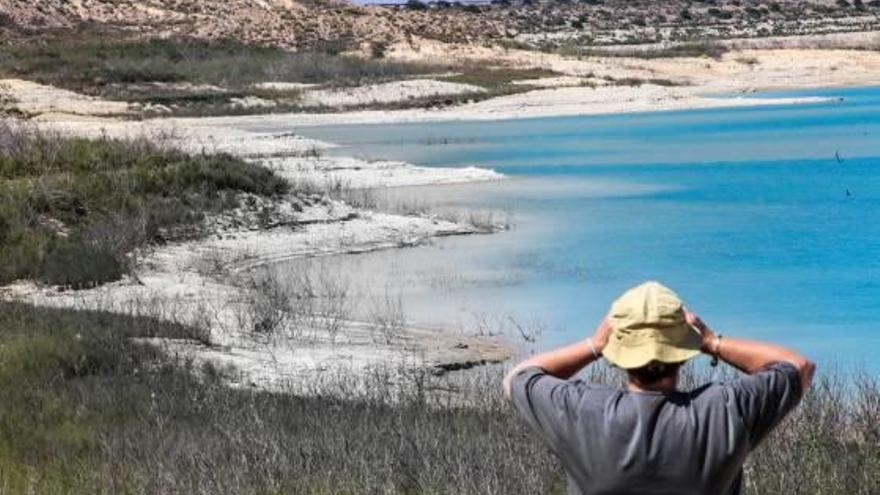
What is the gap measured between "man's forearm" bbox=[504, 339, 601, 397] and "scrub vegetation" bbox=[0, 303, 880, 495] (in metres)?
2.35

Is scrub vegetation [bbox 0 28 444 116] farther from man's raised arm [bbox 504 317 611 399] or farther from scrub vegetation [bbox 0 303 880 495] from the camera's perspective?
man's raised arm [bbox 504 317 611 399]

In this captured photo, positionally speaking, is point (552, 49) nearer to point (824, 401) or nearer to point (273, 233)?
point (273, 233)

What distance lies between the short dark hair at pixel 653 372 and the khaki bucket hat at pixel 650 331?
0.07ft

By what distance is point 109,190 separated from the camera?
20.5m

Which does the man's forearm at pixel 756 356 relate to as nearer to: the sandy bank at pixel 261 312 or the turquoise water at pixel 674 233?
the sandy bank at pixel 261 312

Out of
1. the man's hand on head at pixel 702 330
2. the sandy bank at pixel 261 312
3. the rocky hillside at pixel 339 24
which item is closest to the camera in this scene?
the man's hand on head at pixel 702 330

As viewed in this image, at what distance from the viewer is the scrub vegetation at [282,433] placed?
20.4 ft

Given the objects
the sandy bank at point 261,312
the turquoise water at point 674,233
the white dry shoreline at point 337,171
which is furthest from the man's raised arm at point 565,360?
the turquoise water at point 674,233

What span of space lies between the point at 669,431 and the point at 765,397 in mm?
237

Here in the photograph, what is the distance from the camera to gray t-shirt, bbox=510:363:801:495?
3.25m

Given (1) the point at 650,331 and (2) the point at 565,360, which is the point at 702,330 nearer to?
(1) the point at 650,331

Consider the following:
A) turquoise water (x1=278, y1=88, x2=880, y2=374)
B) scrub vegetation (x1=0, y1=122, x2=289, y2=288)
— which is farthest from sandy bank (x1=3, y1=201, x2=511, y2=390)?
turquoise water (x1=278, y1=88, x2=880, y2=374)

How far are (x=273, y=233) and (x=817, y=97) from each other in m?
40.1

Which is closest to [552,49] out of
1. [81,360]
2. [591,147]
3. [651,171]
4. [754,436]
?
[591,147]
